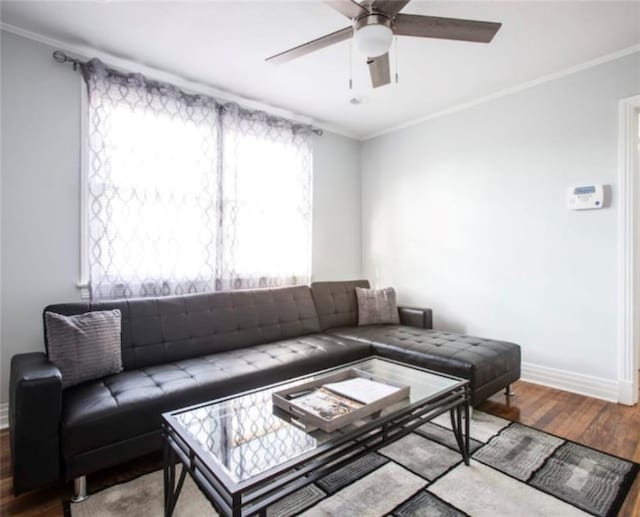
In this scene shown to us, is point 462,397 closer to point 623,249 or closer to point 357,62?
point 623,249

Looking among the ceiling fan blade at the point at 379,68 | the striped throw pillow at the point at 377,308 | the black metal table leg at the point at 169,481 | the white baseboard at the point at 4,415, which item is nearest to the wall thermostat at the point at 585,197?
the striped throw pillow at the point at 377,308

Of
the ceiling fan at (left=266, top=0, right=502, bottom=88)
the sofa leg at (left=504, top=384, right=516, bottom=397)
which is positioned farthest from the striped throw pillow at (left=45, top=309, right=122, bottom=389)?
the sofa leg at (left=504, top=384, right=516, bottom=397)

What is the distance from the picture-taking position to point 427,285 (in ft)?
12.8

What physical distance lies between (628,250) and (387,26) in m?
2.42

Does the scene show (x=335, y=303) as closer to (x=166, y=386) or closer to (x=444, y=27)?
(x=166, y=386)

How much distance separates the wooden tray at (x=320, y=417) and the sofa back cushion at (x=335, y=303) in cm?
150

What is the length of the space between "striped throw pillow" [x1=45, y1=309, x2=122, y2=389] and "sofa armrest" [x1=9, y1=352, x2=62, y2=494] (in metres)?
0.32

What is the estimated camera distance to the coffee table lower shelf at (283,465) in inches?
41.6

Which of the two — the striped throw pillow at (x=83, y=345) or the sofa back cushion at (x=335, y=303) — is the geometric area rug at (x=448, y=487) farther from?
the sofa back cushion at (x=335, y=303)

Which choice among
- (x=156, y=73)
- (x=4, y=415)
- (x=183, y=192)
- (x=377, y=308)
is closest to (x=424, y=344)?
(x=377, y=308)

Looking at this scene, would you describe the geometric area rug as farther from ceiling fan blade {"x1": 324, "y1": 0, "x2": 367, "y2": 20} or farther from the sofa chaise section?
ceiling fan blade {"x1": 324, "y1": 0, "x2": 367, "y2": 20}

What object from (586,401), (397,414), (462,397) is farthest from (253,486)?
(586,401)

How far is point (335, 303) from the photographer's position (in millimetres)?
3537

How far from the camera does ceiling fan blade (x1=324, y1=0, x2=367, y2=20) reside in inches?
59.7
